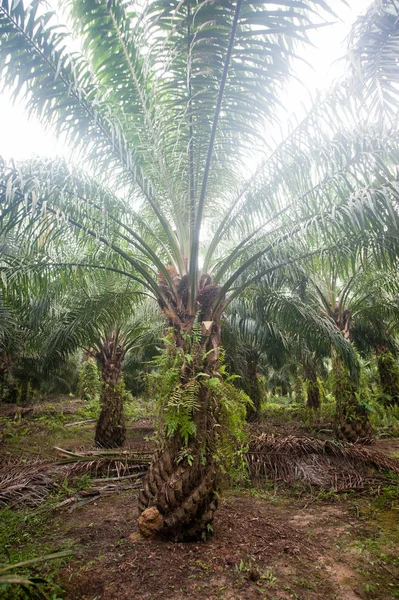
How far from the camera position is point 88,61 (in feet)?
12.5

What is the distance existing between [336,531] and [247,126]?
4.40 metres

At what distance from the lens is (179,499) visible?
11.4 ft

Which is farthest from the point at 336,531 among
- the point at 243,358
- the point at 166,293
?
the point at 243,358

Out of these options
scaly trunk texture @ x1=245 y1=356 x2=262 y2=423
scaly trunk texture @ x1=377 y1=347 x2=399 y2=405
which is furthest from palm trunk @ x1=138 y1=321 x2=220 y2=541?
scaly trunk texture @ x1=377 y1=347 x2=399 y2=405

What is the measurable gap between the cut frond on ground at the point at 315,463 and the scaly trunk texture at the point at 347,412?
2048 millimetres

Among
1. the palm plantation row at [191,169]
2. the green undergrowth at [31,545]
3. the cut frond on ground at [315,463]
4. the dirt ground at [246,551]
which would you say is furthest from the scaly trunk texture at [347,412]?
the green undergrowth at [31,545]

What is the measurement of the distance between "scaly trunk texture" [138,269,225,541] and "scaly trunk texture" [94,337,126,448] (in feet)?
14.4

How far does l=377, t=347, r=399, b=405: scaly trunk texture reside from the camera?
1075 cm

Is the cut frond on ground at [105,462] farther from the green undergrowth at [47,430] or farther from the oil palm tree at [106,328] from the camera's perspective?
the oil palm tree at [106,328]

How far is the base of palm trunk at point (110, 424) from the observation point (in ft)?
25.6

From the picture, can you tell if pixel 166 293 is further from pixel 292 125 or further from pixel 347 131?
pixel 347 131

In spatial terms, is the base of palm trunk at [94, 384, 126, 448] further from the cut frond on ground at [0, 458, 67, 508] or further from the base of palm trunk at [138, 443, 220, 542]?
the base of palm trunk at [138, 443, 220, 542]

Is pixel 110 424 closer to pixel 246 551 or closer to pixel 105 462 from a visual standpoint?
pixel 105 462

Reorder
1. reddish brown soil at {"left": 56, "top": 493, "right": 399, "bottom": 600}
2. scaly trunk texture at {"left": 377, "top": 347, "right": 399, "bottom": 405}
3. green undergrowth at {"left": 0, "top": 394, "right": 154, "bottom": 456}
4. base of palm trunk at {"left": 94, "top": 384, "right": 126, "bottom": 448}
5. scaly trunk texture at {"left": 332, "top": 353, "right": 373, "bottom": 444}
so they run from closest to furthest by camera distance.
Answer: reddish brown soil at {"left": 56, "top": 493, "right": 399, "bottom": 600} → scaly trunk texture at {"left": 332, "top": 353, "right": 373, "bottom": 444} → green undergrowth at {"left": 0, "top": 394, "right": 154, "bottom": 456} → base of palm trunk at {"left": 94, "top": 384, "right": 126, "bottom": 448} → scaly trunk texture at {"left": 377, "top": 347, "right": 399, "bottom": 405}
